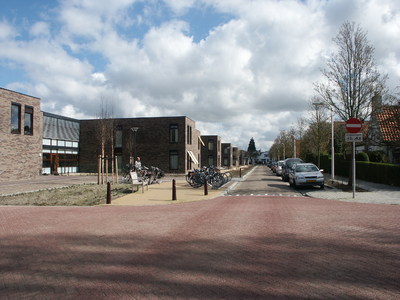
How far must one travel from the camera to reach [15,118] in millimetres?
22953

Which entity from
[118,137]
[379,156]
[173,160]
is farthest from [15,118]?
[379,156]

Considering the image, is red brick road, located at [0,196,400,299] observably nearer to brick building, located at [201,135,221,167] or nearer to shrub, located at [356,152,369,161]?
shrub, located at [356,152,369,161]

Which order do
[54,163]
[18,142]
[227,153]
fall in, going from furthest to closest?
[227,153] → [54,163] → [18,142]

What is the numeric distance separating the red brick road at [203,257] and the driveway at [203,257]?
A: 0.01 meters

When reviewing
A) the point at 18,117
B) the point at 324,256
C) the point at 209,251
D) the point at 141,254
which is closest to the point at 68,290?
the point at 141,254

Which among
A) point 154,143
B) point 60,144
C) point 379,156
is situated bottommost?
point 379,156

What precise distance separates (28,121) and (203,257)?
78.7 feet

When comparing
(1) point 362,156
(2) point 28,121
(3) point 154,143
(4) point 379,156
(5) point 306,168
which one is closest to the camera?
(5) point 306,168

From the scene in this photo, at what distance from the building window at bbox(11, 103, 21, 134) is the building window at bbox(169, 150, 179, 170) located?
17.4 m

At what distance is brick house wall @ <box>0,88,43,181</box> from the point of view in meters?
21.7

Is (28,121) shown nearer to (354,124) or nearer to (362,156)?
(354,124)

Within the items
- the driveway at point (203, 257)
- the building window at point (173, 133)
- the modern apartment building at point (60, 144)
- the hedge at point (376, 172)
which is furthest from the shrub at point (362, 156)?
the modern apartment building at point (60, 144)

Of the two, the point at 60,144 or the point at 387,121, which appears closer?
the point at 387,121

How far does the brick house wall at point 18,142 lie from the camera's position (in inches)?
854
